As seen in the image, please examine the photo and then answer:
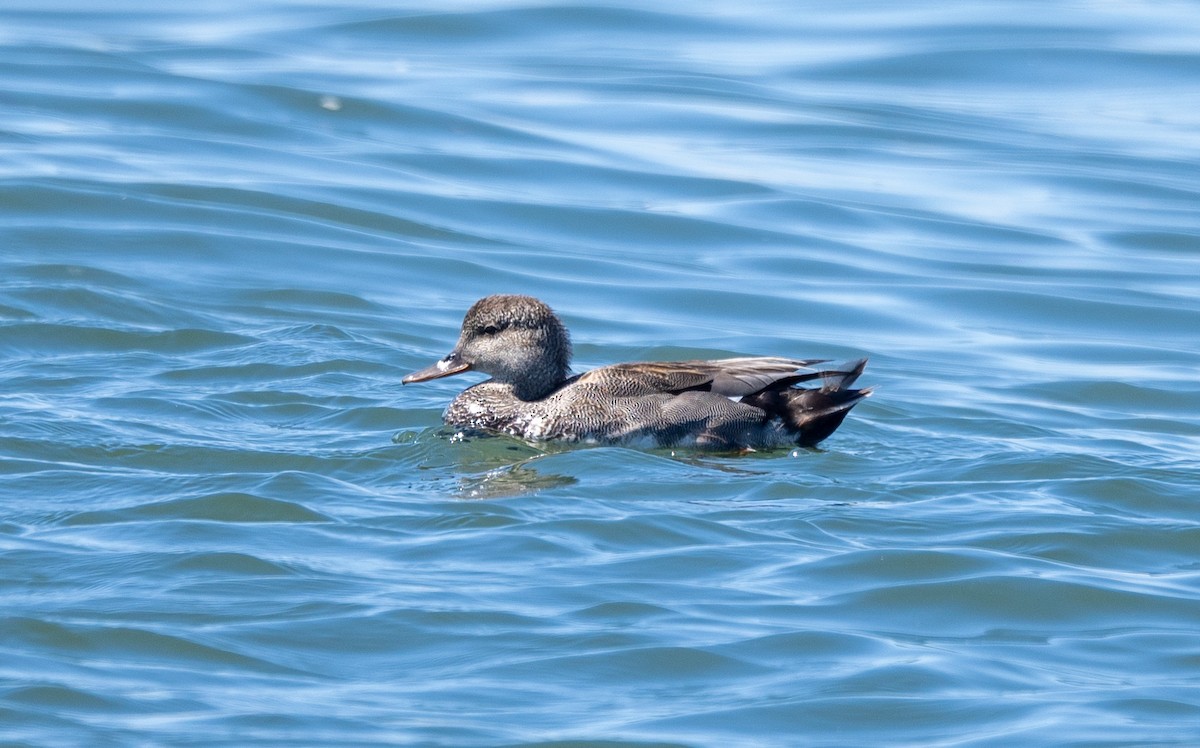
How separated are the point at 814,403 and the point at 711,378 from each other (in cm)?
55

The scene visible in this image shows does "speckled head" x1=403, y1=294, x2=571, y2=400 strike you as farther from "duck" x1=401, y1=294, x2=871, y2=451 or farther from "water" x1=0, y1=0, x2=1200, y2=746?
"water" x1=0, y1=0, x2=1200, y2=746

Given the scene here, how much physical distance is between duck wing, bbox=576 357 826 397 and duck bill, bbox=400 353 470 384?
76cm

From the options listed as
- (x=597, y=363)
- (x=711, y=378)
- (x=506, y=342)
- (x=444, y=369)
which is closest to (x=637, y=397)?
(x=711, y=378)

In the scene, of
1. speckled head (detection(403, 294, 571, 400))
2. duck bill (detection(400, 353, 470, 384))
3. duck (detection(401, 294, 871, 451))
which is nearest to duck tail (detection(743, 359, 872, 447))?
duck (detection(401, 294, 871, 451))

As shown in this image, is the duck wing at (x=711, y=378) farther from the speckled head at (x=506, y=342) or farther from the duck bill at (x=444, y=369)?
the duck bill at (x=444, y=369)

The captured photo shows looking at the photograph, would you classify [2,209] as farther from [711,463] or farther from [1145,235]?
[1145,235]

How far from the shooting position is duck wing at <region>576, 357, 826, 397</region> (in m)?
9.62

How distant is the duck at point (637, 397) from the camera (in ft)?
31.4

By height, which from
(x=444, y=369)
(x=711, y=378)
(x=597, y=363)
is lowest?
(x=597, y=363)

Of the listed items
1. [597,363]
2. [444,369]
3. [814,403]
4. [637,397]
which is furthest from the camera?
[597,363]

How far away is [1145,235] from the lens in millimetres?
15289

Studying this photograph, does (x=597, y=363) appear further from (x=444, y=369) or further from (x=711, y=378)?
(x=711, y=378)

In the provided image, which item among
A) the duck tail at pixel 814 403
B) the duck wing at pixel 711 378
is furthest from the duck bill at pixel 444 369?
the duck tail at pixel 814 403

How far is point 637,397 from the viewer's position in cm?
962
